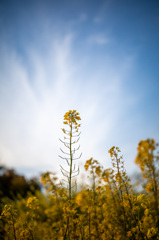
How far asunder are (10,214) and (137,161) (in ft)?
10.2

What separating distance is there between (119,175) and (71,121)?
1697 mm

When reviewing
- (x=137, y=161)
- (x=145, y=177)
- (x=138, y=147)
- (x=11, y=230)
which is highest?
(x=138, y=147)

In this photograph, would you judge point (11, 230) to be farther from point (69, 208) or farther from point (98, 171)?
point (98, 171)

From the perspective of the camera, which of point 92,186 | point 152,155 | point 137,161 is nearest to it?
point 152,155

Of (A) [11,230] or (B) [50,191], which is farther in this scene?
(A) [11,230]

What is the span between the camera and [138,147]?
1.98m

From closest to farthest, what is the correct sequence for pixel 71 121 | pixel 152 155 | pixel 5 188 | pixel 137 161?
pixel 152 155 < pixel 137 161 < pixel 71 121 < pixel 5 188

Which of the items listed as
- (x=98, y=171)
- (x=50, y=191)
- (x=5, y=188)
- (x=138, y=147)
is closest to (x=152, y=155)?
(x=138, y=147)

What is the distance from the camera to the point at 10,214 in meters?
3.03

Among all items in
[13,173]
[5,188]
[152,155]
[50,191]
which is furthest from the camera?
[13,173]

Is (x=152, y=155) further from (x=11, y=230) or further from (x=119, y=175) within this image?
(x=11, y=230)

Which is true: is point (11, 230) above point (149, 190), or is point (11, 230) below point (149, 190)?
below

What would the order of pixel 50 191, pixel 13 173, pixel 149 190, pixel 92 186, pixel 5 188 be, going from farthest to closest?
pixel 13 173
pixel 5 188
pixel 92 186
pixel 50 191
pixel 149 190

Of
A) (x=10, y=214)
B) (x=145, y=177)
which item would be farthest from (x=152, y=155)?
(x=10, y=214)
